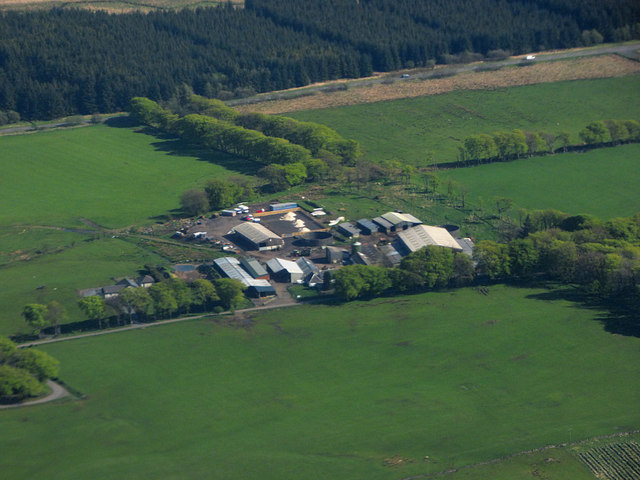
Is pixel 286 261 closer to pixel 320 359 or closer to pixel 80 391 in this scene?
pixel 320 359

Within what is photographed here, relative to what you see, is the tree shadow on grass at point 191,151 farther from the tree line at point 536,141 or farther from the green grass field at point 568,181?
the tree line at point 536,141

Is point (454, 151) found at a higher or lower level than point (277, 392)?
higher

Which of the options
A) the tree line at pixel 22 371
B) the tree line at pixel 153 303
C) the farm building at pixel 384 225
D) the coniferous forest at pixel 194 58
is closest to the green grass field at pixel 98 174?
the coniferous forest at pixel 194 58

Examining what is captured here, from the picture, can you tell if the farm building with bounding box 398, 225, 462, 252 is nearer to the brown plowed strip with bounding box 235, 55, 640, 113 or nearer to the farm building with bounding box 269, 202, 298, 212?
the farm building with bounding box 269, 202, 298, 212

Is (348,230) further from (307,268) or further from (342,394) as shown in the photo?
(342,394)

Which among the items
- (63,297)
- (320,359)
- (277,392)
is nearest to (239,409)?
(277,392)

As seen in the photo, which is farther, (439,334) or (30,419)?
(439,334)
